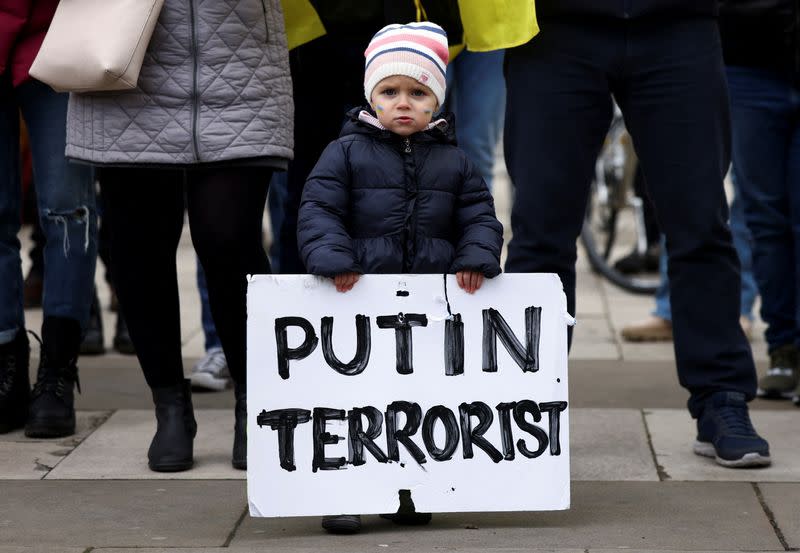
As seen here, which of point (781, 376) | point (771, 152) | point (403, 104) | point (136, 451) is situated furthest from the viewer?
Result: point (781, 376)

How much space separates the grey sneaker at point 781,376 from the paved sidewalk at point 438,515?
3.2 inches

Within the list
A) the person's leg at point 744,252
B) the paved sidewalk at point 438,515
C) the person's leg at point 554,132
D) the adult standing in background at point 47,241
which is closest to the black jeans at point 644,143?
the person's leg at point 554,132

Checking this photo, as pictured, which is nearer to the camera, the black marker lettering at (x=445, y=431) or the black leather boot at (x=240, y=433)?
the black marker lettering at (x=445, y=431)

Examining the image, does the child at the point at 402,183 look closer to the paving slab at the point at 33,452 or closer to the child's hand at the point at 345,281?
the child's hand at the point at 345,281

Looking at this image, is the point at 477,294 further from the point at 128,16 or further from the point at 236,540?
the point at 128,16

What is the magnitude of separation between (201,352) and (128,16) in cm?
254

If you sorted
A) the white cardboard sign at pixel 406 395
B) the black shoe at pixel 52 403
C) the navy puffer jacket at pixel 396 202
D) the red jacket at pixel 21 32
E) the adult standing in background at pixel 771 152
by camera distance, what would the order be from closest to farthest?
the white cardboard sign at pixel 406 395, the navy puffer jacket at pixel 396 202, the red jacket at pixel 21 32, the black shoe at pixel 52 403, the adult standing in background at pixel 771 152

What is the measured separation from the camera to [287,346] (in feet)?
11.6

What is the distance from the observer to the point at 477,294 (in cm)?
356

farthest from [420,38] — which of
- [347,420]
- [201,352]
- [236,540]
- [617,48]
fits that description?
[201,352]

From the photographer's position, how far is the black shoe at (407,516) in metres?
3.56

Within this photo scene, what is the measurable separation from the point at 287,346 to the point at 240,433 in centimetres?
75

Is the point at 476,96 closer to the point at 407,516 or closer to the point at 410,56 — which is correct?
the point at 410,56

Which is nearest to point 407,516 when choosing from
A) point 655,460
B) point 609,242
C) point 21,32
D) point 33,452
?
point 655,460
